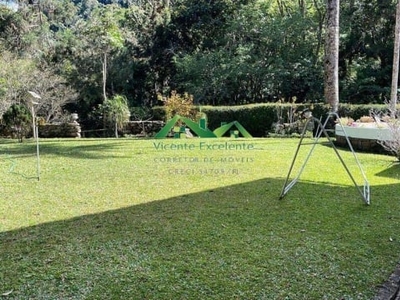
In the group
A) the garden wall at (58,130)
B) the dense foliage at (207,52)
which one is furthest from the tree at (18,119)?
the dense foliage at (207,52)

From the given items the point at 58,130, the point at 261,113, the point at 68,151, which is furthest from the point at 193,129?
the point at 58,130

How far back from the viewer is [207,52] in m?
19.8

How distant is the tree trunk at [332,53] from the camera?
40.9 ft

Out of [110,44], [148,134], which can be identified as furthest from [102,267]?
[110,44]

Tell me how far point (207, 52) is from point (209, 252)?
58.5 feet

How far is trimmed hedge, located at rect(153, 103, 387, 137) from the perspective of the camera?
13867mm

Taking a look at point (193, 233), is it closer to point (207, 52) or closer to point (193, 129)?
point (193, 129)

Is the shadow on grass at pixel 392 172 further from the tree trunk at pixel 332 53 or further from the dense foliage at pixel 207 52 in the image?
the dense foliage at pixel 207 52

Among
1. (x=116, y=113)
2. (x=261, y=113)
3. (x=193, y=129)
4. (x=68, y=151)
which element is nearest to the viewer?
(x=68, y=151)

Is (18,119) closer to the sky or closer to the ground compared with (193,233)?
closer to the sky

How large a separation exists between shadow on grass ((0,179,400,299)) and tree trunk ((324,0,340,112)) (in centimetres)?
930

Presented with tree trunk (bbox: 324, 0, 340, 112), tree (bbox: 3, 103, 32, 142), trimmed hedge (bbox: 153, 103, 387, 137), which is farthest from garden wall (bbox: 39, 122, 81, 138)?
tree trunk (bbox: 324, 0, 340, 112)

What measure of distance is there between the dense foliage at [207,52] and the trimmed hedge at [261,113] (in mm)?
3234

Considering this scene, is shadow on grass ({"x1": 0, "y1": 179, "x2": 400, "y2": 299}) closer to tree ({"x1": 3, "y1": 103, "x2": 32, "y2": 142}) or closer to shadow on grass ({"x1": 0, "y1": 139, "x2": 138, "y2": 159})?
shadow on grass ({"x1": 0, "y1": 139, "x2": 138, "y2": 159})
